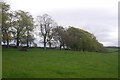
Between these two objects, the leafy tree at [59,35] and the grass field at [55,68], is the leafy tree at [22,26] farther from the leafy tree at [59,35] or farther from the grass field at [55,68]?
the grass field at [55,68]

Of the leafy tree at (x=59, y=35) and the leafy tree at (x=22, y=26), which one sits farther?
the leafy tree at (x=59, y=35)

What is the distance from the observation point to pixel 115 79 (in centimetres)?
2302

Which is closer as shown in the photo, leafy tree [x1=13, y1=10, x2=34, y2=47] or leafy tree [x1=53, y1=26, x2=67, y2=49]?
leafy tree [x1=13, y1=10, x2=34, y2=47]

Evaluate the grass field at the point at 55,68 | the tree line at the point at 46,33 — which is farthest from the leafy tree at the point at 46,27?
the grass field at the point at 55,68

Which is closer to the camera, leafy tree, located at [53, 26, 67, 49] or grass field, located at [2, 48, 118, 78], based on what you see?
grass field, located at [2, 48, 118, 78]

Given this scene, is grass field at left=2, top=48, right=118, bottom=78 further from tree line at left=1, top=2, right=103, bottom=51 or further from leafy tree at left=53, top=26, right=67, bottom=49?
leafy tree at left=53, top=26, right=67, bottom=49

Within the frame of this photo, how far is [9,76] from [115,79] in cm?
1064

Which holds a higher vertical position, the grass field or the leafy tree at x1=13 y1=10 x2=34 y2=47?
the leafy tree at x1=13 y1=10 x2=34 y2=47

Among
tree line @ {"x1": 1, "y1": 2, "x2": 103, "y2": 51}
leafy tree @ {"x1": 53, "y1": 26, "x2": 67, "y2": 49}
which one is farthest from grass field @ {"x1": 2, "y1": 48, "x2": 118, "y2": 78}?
leafy tree @ {"x1": 53, "y1": 26, "x2": 67, "y2": 49}

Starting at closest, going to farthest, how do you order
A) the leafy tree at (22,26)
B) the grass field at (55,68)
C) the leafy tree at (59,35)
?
the grass field at (55,68) < the leafy tree at (22,26) < the leafy tree at (59,35)

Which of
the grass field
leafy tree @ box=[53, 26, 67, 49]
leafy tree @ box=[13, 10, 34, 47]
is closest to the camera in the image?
the grass field

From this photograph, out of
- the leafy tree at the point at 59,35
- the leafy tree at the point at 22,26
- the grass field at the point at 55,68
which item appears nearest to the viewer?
the grass field at the point at 55,68

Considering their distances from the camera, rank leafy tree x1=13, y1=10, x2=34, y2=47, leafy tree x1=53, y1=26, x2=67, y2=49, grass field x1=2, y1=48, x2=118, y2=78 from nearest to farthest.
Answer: grass field x1=2, y1=48, x2=118, y2=78 < leafy tree x1=13, y1=10, x2=34, y2=47 < leafy tree x1=53, y1=26, x2=67, y2=49

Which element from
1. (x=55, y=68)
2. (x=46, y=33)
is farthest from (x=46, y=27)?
(x=55, y=68)
